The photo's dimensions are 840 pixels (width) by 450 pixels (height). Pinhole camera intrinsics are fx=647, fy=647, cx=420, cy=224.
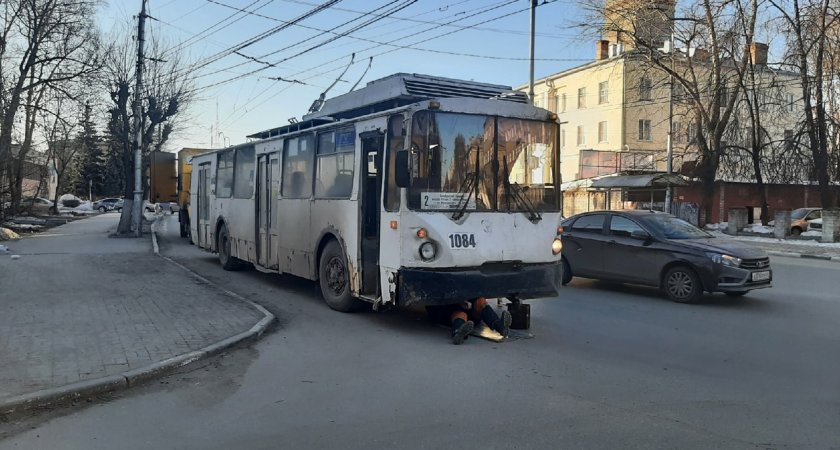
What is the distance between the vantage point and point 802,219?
32.1 meters

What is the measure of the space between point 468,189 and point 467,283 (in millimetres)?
1178

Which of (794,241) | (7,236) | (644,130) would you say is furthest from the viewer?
(644,130)

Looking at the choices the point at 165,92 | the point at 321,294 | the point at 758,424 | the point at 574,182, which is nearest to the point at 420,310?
the point at 321,294

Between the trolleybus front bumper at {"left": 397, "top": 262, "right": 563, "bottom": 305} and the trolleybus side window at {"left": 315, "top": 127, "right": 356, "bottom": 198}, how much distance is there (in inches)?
82.0

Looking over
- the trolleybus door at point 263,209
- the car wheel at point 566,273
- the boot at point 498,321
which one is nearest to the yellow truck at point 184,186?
the trolleybus door at point 263,209

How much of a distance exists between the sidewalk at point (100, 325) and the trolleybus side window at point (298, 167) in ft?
6.86

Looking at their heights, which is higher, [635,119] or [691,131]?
[635,119]

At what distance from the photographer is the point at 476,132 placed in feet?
26.9

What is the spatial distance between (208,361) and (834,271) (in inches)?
636

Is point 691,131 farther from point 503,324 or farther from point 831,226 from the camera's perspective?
point 503,324

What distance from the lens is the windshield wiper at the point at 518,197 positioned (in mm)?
8391

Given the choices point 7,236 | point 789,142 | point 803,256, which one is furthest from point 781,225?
point 7,236

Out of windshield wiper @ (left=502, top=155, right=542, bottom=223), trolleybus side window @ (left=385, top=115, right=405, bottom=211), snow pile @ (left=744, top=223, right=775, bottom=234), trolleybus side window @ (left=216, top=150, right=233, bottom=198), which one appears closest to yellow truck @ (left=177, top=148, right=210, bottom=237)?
trolleybus side window @ (left=216, top=150, right=233, bottom=198)

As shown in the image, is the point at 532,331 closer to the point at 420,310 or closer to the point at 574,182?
the point at 420,310
